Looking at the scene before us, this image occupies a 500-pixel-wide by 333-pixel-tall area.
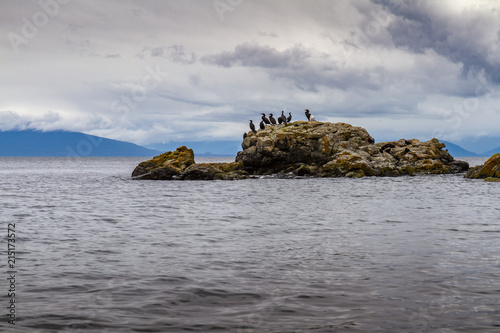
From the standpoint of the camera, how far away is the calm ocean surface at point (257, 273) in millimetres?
8258

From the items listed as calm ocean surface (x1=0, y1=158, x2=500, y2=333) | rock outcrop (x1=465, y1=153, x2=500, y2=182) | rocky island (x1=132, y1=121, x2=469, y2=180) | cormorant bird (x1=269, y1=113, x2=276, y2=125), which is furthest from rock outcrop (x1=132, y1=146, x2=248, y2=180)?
calm ocean surface (x1=0, y1=158, x2=500, y2=333)

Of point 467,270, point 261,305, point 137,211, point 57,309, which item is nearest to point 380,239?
point 467,270

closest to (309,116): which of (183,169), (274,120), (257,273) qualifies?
(274,120)

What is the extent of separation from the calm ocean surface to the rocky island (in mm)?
35969

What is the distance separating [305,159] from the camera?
6328 cm

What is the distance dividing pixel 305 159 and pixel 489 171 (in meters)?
23.6

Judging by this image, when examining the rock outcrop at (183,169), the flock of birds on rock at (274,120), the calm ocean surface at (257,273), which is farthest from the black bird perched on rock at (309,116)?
the calm ocean surface at (257,273)

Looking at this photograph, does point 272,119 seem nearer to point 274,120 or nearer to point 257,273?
point 274,120

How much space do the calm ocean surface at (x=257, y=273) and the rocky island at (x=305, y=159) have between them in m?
36.0

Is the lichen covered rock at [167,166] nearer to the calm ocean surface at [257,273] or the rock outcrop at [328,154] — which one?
the rock outcrop at [328,154]

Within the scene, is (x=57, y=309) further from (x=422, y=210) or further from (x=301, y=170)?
(x=301, y=170)

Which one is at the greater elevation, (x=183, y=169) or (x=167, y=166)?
(x=167, y=166)

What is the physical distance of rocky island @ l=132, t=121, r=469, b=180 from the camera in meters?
59.5

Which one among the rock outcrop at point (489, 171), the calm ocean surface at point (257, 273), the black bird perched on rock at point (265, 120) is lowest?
the calm ocean surface at point (257, 273)
